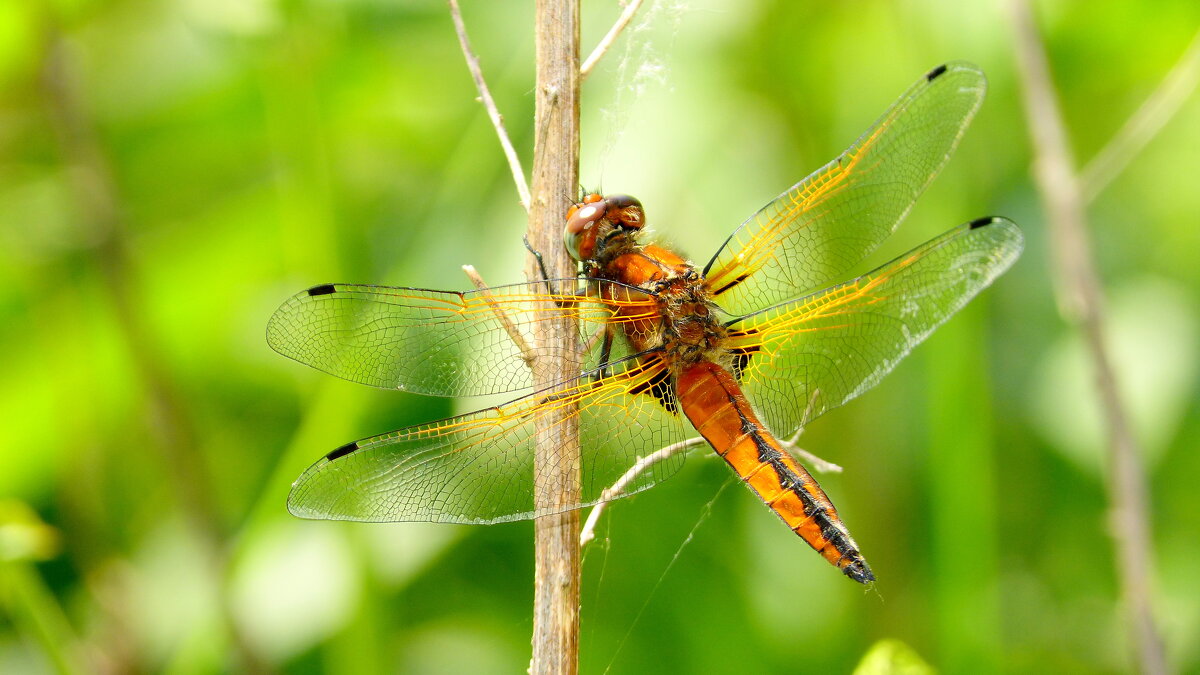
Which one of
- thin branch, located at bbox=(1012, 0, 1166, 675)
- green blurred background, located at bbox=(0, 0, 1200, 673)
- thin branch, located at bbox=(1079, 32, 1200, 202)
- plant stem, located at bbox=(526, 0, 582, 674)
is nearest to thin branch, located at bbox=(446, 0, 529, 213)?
plant stem, located at bbox=(526, 0, 582, 674)

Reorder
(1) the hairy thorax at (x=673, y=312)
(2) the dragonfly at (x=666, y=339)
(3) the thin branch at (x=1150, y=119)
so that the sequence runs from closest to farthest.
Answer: (2) the dragonfly at (x=666, y=339)
(1) the hairy thorax at (x=673, y=312)
(3) the thin branch at (x=1150, y=119)

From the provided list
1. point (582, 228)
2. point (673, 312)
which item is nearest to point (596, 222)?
point (582, 228)

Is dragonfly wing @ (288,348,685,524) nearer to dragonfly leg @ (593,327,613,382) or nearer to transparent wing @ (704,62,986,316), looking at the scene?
dragonfly leg @ (593,327,613,382)

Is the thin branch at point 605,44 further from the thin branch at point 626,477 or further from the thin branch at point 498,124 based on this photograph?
the thin branch at point 626,477

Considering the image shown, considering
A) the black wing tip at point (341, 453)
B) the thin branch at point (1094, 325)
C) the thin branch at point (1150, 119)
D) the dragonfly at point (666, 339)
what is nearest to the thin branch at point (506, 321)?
the dragonfly at point (666, 339)

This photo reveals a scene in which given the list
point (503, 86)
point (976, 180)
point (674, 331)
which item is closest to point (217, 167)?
point (503, 86)

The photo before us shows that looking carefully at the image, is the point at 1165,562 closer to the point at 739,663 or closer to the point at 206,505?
the point at 739,663

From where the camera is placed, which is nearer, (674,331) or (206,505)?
(206,505)
